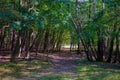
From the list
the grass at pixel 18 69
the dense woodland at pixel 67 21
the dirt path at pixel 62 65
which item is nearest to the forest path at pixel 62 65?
the dirt path at pixel 62 65

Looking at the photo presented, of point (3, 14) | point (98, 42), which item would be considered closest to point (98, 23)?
point (98, 42)

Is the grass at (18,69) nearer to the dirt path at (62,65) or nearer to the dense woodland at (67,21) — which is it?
the dirt path at (62,65)

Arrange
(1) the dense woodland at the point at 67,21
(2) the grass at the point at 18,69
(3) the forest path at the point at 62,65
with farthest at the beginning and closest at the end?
(3) the forest path at the point at 62,65
(2) the grass at the point at 18,69
(1) the dense woodland at the point at 67,21

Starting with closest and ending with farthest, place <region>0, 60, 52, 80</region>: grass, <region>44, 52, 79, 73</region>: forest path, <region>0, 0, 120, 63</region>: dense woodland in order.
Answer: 1. <region>0, 0, 120, 63</region>: dense woodland
2. <region>0, 60, 52, 80</region>: grass
3. <region>44, 52, 79, 73</region>: forest path

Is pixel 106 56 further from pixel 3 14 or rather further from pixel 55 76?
pixel 3 14

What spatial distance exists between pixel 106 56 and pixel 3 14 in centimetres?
1454

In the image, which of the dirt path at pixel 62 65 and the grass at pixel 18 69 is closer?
the grass at pixel 18 69

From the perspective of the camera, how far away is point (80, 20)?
20.8m

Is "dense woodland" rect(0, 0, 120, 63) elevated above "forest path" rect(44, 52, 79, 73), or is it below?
above

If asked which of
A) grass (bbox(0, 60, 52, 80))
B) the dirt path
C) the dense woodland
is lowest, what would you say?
the dirt path

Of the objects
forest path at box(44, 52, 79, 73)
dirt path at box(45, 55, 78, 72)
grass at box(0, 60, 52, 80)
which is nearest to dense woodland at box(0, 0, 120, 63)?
grass at box(0, 60, 52, 80)

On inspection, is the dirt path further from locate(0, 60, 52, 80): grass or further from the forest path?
locate(0, 60, 52, 80): grass

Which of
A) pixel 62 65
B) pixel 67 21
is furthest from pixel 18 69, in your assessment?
pixel 67 21

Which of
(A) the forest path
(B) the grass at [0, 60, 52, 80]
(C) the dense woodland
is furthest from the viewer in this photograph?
(A) the forest path
